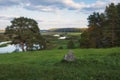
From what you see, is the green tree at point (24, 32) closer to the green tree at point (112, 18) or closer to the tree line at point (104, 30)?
the tree line at point (104, 30)

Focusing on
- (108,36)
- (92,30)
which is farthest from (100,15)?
(108,36)

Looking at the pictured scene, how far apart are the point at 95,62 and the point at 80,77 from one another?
633cm

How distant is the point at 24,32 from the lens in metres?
55.7

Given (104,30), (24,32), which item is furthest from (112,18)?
(24,32)

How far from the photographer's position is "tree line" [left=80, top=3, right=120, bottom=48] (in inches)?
2074

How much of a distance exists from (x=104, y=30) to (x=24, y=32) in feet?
50.7

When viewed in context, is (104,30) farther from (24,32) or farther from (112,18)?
(24,32)

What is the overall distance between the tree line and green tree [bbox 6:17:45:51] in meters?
9.43

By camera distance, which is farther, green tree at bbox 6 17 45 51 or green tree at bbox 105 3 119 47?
green tree at bbox 6 17 45 51

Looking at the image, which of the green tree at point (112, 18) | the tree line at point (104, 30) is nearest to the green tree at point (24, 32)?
the tree line at point (104, 30)

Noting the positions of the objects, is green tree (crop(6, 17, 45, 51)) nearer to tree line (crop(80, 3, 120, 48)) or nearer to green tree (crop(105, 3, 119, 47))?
tree line (crop(80, 3, 120, 48))

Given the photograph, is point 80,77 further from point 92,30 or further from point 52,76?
point 92,30

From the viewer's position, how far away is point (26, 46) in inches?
2205

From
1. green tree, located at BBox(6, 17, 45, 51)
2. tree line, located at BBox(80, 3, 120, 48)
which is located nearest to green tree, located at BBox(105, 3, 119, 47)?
tree line, located at BBox(80, 3, 120, 48)
